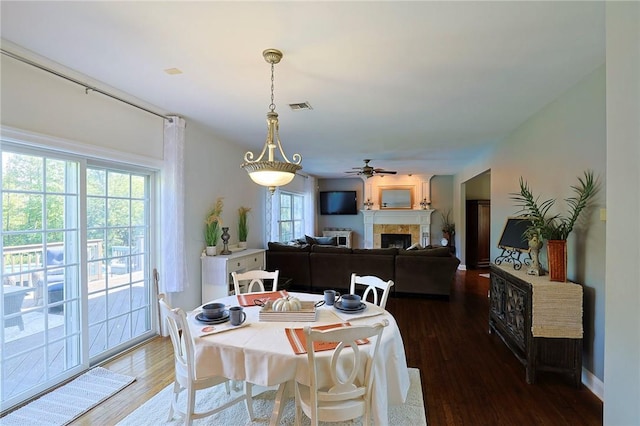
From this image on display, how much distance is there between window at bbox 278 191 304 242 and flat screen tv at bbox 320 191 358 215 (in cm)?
106

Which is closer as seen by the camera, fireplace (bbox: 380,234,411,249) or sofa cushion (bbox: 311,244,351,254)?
sofa cushion (bbox: 311,244,351,254)

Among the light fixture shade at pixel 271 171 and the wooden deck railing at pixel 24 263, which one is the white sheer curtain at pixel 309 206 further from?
the wooden deck railing at pixel 24 263

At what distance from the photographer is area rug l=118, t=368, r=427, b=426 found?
2.17 metres

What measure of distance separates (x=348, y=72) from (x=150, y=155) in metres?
2.33

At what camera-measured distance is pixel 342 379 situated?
1734 mm

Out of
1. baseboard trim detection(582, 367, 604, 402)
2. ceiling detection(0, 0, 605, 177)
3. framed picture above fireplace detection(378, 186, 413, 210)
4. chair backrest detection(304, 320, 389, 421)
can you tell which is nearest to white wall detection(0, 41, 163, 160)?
ceiling detection(0, 0, 605, 177)

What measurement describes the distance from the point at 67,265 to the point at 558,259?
4.19 meters

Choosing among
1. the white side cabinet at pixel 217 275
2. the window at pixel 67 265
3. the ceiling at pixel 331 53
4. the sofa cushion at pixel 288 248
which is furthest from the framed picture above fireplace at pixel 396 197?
the window at pixel 67 265

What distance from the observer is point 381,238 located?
9.55 m

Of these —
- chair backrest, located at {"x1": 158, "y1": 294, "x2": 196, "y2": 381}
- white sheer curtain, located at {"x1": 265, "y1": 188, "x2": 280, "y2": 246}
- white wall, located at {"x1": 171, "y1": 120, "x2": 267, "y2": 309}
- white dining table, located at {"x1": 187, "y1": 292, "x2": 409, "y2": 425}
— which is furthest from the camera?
white sheer curtain, located at {"x1": 265, "y1": 188, "x2": 280, "y2": 246}

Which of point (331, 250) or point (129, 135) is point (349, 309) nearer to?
point (129, 135)

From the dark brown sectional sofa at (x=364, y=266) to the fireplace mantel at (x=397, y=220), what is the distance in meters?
3.85

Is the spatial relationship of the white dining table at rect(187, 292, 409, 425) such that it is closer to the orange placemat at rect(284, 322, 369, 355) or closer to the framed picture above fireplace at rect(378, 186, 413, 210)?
the orange placemat at rect(284, 322, 369, 355)

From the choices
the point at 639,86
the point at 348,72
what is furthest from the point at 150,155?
the point at 639,86
